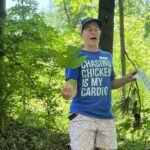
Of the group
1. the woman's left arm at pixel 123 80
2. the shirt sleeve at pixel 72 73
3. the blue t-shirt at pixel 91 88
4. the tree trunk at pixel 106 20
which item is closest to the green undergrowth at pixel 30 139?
the tree trunk at pixel 106 20

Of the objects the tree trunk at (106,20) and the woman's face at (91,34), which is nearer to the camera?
the woman's face at (91,34)

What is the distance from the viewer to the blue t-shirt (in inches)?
136

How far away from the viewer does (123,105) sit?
14.4ft

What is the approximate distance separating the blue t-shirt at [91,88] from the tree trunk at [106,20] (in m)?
2.69

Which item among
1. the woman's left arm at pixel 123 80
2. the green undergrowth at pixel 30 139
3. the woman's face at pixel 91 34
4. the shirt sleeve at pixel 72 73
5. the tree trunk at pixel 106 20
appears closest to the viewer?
the shirt sleeve at pixel 72 73

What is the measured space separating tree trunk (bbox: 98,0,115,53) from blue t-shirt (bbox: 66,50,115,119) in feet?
8.83

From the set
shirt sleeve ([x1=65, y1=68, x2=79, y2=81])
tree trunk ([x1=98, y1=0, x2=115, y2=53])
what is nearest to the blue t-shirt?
shirt sleeve ([x1=65, y1=68, x2=79, y2=81])

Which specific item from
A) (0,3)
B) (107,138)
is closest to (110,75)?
(107,138)

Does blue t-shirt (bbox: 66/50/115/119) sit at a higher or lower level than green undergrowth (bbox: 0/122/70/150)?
higher

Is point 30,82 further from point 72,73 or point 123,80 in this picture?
point 72,73

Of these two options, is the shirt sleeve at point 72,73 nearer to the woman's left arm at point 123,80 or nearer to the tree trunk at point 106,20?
the woman's left arm at point 123,80

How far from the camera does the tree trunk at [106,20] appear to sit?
6.16m

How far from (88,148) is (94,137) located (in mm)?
137

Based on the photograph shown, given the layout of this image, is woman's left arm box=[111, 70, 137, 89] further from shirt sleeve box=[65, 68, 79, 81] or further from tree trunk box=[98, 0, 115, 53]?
tree trunk box=[98, 0, 115, 53]
